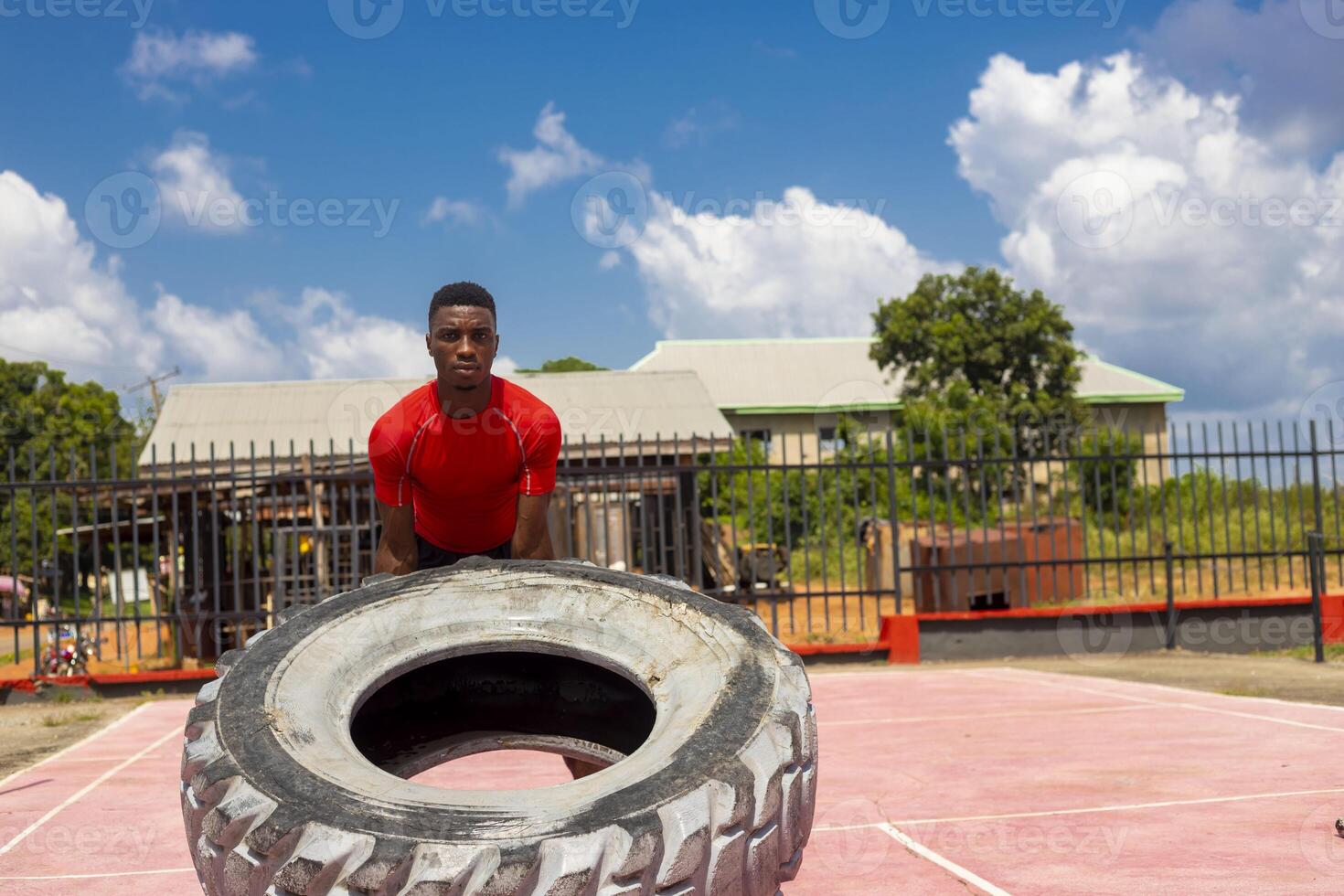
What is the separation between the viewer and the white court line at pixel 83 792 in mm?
4699

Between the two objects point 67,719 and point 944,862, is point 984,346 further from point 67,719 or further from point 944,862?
point 944,862

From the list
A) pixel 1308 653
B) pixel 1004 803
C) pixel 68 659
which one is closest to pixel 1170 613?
pixel 1308 653

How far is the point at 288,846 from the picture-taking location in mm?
2162

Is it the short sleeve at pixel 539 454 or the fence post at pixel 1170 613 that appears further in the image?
the fence post at pixel 1170 613

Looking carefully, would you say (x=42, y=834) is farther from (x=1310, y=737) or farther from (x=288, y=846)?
(x=1310, y=737)

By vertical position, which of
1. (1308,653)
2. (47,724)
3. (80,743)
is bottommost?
(1308,653)

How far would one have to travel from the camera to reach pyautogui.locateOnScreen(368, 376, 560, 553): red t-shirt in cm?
368

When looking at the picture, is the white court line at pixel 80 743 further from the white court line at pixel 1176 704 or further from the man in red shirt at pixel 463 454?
the white court line at pixel 1176 704

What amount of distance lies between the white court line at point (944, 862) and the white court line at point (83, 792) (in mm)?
3470

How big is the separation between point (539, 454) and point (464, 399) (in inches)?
12.4

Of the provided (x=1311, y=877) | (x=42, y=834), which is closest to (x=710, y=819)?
(x=1311, y=877)

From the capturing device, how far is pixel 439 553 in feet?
12.9

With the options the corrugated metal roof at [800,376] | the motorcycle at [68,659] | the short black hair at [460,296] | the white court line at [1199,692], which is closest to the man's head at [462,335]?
the short black hair at [460,296]

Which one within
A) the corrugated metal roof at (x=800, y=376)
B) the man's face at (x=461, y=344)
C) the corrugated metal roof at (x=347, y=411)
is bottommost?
the man's face at (x=461, y=344)
